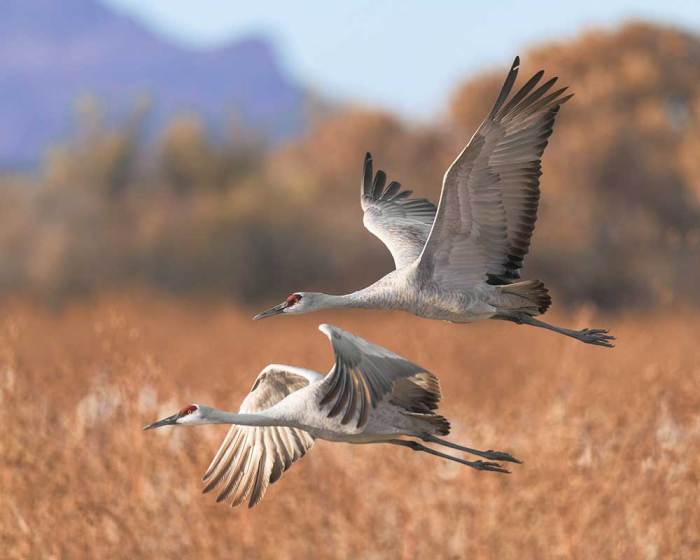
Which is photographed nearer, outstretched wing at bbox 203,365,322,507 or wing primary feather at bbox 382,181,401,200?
outstretched wing at bbox 203,365,322,507

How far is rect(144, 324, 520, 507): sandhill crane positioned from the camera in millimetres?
3600

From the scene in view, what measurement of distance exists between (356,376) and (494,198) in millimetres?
1035

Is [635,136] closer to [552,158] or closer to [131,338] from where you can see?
[552,158]

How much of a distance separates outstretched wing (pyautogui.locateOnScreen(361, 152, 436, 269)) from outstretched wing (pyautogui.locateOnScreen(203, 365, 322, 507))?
32.3 inches

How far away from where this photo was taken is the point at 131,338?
5477 millimetres

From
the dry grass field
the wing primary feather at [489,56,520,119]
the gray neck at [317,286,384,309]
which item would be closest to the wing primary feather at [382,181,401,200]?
the dry grass field

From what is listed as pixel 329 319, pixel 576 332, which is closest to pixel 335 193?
pixel 329 319

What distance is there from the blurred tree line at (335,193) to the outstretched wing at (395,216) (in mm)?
7289

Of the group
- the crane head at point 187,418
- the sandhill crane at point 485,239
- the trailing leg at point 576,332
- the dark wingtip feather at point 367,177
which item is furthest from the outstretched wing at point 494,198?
the dark wingtip feather at point 367,177

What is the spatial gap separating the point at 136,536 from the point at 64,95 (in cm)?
15114

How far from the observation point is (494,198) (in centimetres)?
438

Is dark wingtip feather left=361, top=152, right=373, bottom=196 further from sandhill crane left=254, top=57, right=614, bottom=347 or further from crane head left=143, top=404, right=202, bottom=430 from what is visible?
crane head left=143, top=404, right=202, bottom=430

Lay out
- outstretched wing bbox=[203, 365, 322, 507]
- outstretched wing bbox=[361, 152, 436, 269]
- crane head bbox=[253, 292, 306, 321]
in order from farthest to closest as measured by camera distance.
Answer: outstretched wing bbox=[361, 152, 436, 269] → outstretched wing bbox=[203, 365, 322, 507] → crane head bbox=[253, 292, 306, 321]

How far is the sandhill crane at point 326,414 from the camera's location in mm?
3600
